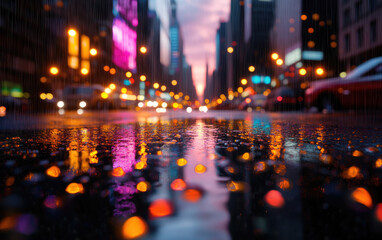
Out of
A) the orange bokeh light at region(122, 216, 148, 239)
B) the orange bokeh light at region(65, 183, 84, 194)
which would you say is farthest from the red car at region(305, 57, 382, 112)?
the orange bokeh light at region(122, 216, 148, 239)

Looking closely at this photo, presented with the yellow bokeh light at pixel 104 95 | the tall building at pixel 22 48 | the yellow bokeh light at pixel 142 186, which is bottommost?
the yellow bokeh light at pixel 142 186

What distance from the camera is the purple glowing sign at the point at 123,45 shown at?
73800mm

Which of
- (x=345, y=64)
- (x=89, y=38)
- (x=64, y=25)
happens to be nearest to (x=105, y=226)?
(x=64, y=25)

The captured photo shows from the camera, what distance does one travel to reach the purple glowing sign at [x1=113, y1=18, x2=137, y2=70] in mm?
73800

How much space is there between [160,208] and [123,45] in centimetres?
8595

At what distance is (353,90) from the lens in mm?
12688

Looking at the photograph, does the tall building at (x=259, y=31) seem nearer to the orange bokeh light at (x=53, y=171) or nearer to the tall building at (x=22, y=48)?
the tall building at (x=22, y=48)

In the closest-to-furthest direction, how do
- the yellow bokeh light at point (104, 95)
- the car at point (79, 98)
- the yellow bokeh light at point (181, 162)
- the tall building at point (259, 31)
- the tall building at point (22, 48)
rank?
the yellow bokeh light at point (181, 162)
the car at point (79, 98)
the yellow bokeh light at point (104, 95)
the tall building at point (22, 48)
the tall building at point (259, 31)

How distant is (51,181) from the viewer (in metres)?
1.81

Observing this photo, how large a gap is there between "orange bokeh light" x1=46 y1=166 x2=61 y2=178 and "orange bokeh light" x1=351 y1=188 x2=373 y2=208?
5.83 ft

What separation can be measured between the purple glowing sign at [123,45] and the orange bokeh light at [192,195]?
74.0m

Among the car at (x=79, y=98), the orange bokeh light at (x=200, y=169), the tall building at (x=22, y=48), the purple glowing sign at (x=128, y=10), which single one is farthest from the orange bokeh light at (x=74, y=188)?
the purple glowing sign at (x=128, y=10)

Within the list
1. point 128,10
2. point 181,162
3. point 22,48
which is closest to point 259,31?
point 128,10

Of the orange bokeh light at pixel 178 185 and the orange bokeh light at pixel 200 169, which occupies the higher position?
the orange bokeh light at pixel 200 169
